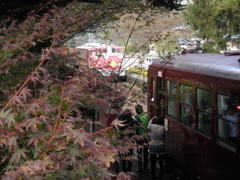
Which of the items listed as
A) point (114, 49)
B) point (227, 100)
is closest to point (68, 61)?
point (227, 100)

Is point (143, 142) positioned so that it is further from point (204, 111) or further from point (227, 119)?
point (227, 119)

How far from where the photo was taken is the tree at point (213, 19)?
1820cm

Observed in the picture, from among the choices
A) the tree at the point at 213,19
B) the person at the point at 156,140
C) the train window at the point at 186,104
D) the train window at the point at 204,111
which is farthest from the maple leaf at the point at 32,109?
the tree at the point at 213,19

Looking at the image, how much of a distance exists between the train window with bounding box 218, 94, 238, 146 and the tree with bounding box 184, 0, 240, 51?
12.8 meters

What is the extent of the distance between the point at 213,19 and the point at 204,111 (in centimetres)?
1339

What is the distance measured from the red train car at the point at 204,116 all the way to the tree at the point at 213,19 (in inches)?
394

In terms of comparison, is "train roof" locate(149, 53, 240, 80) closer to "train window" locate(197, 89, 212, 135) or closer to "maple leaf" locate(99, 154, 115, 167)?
"train window" locate(197, 89, 212, 135)

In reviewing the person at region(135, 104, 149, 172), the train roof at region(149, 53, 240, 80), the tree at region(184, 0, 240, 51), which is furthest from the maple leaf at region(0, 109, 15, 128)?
the tree at region(184, 0, 240, 51)

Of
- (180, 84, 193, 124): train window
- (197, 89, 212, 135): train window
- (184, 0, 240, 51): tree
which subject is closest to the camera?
(197, 89, 212, 135): train window

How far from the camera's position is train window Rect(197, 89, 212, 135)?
6621mm

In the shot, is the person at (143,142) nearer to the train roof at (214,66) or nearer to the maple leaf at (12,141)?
the train roof at (214,66)

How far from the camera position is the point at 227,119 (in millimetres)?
5941

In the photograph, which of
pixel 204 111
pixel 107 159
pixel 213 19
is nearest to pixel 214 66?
pixel 204 111

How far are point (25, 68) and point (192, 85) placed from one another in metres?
4.06
